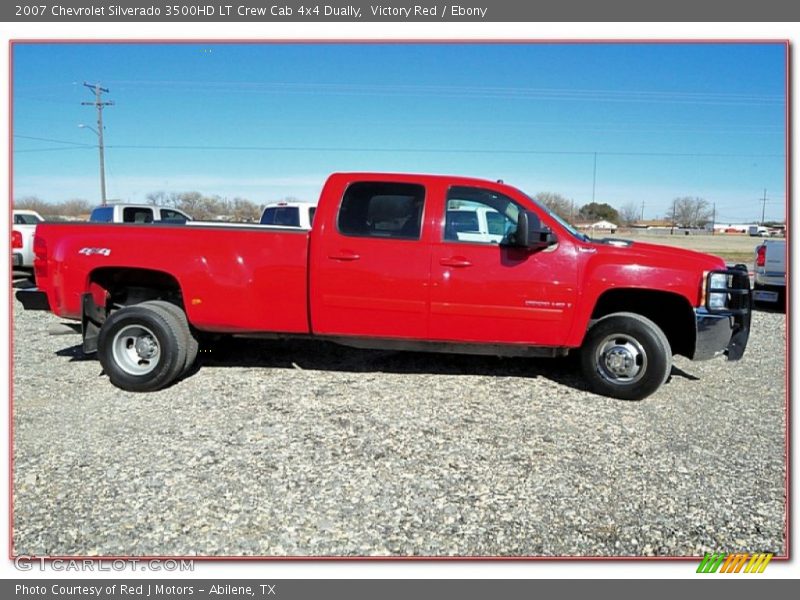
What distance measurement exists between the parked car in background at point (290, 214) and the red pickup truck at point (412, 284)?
7.86m

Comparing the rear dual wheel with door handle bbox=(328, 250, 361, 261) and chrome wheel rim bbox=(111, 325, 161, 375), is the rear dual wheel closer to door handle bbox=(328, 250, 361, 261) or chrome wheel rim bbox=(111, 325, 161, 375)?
chrome wheel rim bbox=(111, 325, 161, 375)

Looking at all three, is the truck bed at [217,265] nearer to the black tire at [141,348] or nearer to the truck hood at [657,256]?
the black tire at [141,348]

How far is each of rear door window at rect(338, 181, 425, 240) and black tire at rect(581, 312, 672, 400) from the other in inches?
74.8

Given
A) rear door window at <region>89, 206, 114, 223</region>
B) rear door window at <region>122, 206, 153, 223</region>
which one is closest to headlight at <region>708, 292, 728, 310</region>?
rear door window at <region>122, 206, 153, 223</region>

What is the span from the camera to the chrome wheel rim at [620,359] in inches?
196

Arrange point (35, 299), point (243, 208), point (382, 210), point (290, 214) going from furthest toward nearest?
point (243, 208) → point (290, 214) → point (35, 299) → point (382, 210)

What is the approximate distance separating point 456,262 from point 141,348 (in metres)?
3.01

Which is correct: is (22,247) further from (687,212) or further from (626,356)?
(687,212)

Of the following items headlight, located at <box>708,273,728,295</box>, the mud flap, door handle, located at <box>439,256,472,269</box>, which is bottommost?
the mud flap

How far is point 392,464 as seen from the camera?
3.73 m

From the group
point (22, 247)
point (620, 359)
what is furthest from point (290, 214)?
point (620, 359)

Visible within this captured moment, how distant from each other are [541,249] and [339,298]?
6.00ft

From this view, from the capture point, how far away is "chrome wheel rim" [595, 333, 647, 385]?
497 cm

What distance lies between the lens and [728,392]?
17.6 feet
